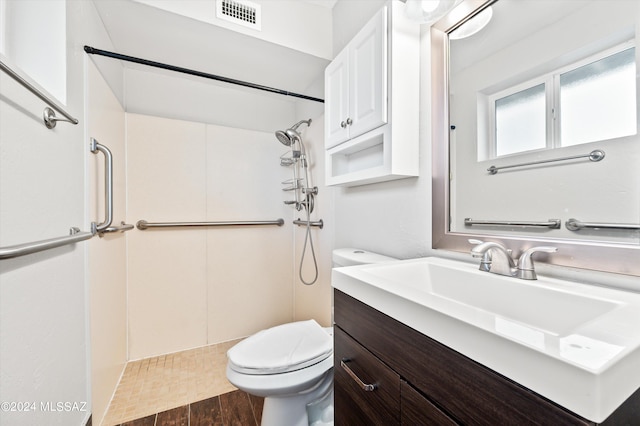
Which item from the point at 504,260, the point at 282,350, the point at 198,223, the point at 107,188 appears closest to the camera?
the point at 504,260

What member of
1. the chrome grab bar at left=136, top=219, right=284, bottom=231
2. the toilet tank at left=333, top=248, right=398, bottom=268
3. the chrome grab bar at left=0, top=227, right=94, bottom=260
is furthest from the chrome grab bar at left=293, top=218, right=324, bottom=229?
the chrome grab bar at left=0, top=227, right=94, bottom=260

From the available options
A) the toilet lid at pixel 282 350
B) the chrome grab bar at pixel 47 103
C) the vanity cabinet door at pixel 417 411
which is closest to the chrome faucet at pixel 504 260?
the vanity cabinet door at pixel 417 411

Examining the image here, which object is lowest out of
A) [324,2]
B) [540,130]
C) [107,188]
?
[107,188]

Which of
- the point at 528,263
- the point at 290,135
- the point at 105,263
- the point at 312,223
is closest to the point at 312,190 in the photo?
the point at 312,223

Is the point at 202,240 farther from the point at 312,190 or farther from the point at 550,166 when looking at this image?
the point at 550,166

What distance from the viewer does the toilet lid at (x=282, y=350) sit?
109 cm

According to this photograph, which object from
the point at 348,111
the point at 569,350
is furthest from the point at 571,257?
the point at 348,111

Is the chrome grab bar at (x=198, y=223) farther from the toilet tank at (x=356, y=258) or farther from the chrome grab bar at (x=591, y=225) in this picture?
the chrome grab bar at (x=591, y=225)

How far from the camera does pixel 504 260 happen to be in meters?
0.77

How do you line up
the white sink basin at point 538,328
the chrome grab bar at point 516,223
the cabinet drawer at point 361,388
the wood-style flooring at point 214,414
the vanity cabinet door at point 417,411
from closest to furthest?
the white sink basin at point 538,328 < the vanity cabinet door at point 417,411 < the cabinet drawer at point 361,388 < the chrome grab bar at point 516,223 < the wood-style flooring at point 214,414

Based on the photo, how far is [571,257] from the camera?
69cm

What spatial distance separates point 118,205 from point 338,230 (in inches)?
56.5

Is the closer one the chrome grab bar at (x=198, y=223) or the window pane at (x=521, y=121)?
the window pane at (x=521, y=121)

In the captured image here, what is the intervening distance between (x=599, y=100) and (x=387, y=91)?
25.0 inches
